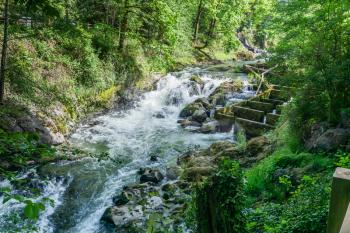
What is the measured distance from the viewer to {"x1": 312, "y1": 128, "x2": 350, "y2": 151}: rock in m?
7.24

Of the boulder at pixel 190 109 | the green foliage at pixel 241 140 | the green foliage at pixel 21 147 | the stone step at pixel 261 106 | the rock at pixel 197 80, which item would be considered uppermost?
the rock at pixel 197 80

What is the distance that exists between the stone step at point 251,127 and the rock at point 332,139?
5.17 meters

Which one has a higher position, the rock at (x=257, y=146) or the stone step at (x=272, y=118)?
the stone step at (x=272, y=118)

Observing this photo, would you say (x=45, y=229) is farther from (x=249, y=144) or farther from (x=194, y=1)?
(x=194, y=1)

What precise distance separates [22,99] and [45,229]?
5.50m

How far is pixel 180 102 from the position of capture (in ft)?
59.5

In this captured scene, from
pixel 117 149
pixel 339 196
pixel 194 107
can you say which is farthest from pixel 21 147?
pixel 194 107

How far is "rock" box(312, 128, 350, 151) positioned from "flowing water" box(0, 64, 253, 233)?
14.5ft

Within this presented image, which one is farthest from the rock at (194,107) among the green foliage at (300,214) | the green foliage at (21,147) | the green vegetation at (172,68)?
the green foliage at (21,147)

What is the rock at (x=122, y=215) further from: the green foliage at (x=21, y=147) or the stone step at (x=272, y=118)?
the stone step at (x=272, y=118)

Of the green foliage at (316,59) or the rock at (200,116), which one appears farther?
the rock at (200,116)

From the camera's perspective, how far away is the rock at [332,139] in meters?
7.24

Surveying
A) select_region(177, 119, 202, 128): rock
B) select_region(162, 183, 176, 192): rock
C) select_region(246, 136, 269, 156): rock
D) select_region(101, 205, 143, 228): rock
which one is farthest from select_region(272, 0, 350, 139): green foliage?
select_region(177, 119, 202, 128): rock

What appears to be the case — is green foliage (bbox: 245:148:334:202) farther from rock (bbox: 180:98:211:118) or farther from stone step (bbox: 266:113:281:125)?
rock (bbox: 180:98:211:118)
